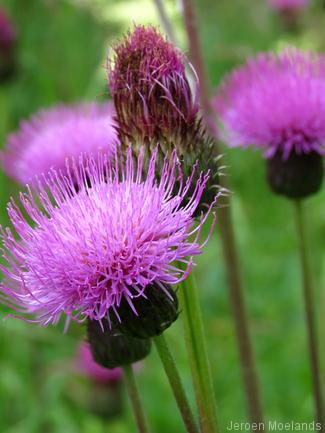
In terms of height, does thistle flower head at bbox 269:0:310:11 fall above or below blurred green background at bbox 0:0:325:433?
above

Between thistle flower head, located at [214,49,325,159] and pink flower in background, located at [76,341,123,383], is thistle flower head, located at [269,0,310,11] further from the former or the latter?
thistle flower head, located at [214,49,325,159]

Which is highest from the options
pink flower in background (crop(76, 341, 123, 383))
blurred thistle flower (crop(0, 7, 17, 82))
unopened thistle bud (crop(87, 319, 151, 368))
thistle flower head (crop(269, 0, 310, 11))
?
thistle flower head (crop(269, 0, 310, 11))

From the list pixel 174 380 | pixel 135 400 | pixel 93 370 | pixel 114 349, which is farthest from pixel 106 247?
pixel 93 370

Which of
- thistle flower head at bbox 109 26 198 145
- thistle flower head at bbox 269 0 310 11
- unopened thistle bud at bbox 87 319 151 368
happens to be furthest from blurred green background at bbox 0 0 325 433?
unopened thistle bud at bbox 87 319 151 368

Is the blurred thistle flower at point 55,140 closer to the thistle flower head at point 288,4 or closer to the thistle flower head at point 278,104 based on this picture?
the thistle flower head at point 278,104

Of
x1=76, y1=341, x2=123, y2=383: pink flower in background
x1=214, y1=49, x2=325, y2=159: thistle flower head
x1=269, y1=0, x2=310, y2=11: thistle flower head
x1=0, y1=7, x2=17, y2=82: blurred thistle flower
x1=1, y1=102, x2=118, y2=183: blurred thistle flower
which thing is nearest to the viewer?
x1=214, y1=49, x2=325, y2=159: thistle flower head

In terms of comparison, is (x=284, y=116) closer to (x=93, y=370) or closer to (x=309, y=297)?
(x=309, y=297)
